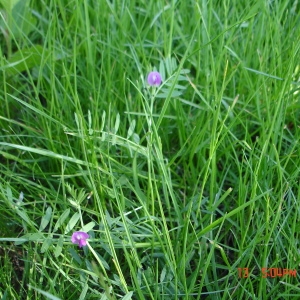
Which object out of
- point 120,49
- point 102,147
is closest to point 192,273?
point 102,147

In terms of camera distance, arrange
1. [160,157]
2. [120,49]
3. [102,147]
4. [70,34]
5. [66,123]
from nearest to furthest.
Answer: [160,157] → [102,147] → [66,123] → [120,49] → [70,34]

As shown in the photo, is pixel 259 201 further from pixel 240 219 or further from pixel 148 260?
pixel 148 260
